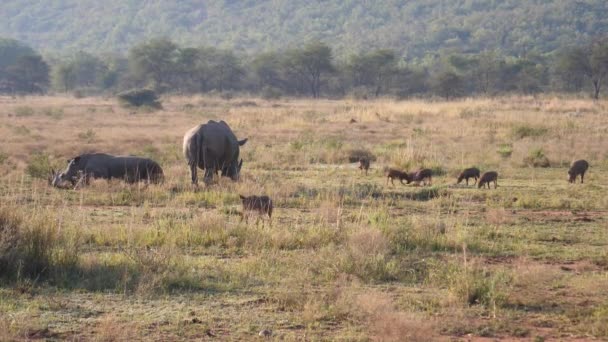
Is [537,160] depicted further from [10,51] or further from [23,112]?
[10,51]

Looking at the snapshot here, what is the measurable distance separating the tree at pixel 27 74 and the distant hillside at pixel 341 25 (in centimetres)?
6067

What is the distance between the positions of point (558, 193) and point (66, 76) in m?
70.0

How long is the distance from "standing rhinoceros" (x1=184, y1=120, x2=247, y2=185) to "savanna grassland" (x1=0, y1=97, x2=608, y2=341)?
460 millimetres

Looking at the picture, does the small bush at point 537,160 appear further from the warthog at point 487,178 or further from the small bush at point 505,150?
the warthog at point 487,178

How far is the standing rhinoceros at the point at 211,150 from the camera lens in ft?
51.0

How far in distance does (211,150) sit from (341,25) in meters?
155

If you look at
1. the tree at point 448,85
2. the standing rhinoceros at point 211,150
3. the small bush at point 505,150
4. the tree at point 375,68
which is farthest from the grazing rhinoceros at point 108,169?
the tree at point 375,68

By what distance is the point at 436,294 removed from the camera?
26.0 feet

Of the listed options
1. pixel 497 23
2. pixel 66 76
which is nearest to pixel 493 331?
pixel 66 76

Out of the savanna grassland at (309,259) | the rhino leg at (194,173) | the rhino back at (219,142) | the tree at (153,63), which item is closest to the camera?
the savanna grassland at (309,259)

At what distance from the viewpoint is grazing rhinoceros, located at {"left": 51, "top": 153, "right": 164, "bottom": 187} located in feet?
50.8

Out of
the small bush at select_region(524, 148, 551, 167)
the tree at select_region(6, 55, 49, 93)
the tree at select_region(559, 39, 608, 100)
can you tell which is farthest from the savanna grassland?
the tree at select_region(6, 55, 49, 93)

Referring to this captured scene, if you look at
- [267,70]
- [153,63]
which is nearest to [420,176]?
[153,63]

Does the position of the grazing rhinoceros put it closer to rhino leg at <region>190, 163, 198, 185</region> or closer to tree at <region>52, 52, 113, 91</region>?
rhino leg at <region>190, 163, 198, 185</region>
